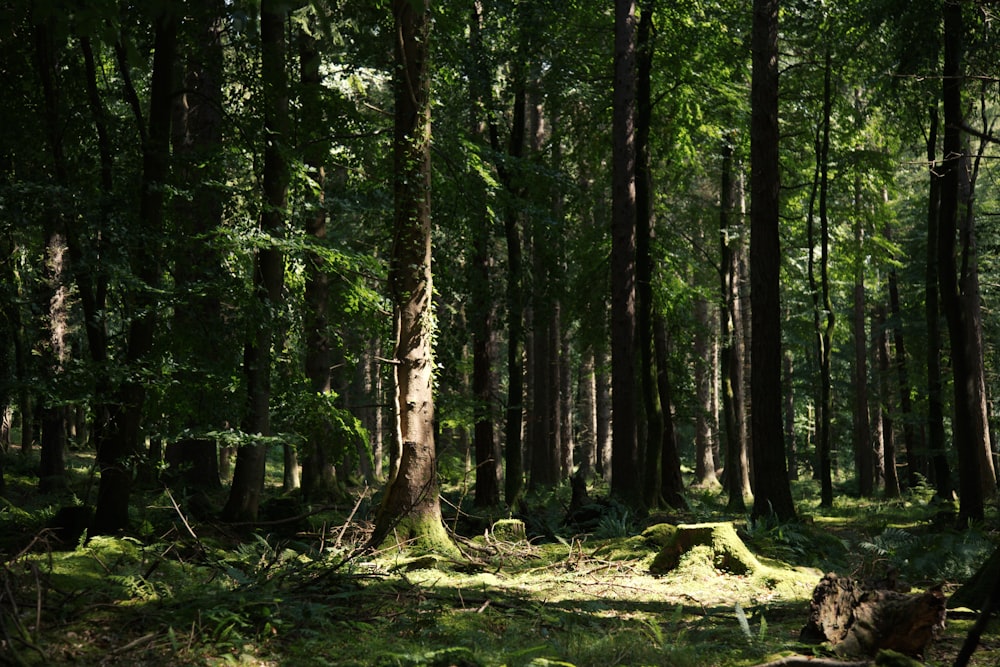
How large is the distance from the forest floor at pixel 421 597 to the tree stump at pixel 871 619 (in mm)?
187

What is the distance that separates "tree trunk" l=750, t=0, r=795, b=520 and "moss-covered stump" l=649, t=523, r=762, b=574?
2.99 metres

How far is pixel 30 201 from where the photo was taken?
25.6 feet

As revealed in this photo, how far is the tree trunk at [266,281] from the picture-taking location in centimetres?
1005

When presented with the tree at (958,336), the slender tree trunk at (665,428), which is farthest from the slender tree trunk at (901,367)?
the tree at (958,336)

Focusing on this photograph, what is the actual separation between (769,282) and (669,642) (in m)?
7.81

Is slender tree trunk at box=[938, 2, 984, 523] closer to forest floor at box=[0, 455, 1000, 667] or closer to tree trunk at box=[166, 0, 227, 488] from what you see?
forest floor at box=[0, 455, 1000, 667]

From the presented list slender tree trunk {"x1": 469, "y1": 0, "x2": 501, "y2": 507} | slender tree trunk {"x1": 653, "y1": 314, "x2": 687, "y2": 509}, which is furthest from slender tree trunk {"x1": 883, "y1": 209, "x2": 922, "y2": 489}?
slender tree trunk {"x1": 469, "y1": 0, "x2": 501, "y2": 507}

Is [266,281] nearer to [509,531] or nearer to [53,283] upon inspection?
[53,283]

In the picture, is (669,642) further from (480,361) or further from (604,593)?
(480,361)

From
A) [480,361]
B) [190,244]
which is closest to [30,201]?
[190,244]

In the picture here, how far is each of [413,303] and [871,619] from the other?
665 centimetres

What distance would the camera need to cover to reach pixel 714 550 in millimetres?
9414

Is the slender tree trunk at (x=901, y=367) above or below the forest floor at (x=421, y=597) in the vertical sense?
above

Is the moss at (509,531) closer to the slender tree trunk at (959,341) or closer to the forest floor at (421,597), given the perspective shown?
the forest floor at (421,597)
